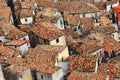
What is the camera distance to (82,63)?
2028 inches

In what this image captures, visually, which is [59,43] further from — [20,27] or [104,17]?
[104,17]

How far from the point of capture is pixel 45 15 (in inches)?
2936

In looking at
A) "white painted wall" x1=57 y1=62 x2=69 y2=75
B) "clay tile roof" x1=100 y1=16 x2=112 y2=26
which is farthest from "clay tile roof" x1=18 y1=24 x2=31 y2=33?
"clay tile roof" x1=100 y1=16 x2=112 y2=26

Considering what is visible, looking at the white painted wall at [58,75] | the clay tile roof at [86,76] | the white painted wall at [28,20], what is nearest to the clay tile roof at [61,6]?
the white painted wall at [28,20]

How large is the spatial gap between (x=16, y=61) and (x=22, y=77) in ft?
21.2

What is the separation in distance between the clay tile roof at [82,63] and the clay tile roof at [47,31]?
350 inches

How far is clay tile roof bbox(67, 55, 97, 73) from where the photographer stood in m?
50.3

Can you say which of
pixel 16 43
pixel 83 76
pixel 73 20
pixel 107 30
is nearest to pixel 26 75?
pixel 83 76

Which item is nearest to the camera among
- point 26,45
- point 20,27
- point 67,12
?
point 26,45

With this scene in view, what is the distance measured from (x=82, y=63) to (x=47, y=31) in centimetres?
1376

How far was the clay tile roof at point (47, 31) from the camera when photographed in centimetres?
6125

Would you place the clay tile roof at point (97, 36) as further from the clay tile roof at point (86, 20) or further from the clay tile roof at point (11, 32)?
the clay tile roof at point (11, 32)

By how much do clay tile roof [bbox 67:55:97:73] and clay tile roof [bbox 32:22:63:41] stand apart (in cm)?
889

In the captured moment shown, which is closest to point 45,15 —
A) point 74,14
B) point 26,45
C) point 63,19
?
point 63,19
